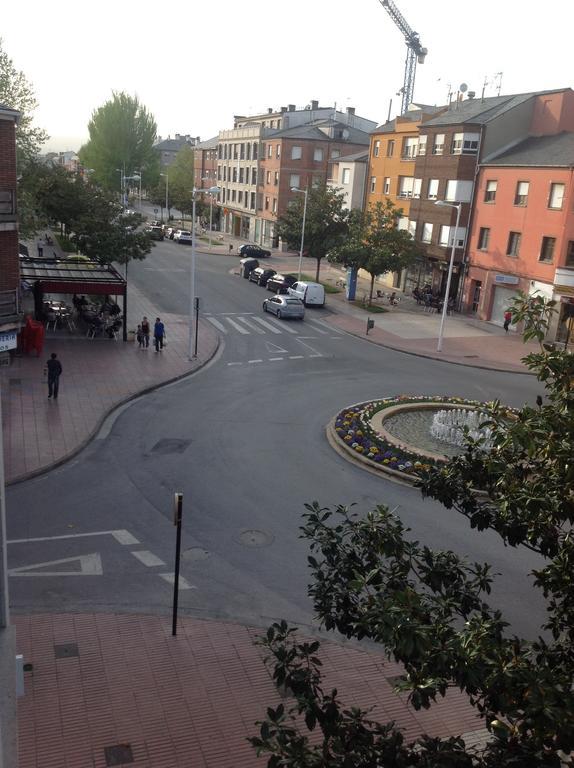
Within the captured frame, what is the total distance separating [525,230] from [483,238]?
3.90 metres

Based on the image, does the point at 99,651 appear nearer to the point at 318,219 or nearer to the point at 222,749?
the point at 222,749

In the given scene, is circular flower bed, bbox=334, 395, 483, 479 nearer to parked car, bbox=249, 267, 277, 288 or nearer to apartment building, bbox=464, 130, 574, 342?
apartment building, bbox=464, 130, 574, 342

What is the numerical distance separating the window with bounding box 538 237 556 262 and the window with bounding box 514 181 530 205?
2.81 meters

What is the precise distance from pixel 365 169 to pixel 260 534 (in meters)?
49.9

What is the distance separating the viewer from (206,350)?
30797 mm

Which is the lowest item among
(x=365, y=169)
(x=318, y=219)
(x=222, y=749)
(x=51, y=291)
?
(x=222, y=749)

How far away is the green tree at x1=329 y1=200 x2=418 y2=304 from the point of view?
138 feet

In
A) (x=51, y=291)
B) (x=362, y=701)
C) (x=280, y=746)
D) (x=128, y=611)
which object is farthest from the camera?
(x=51, y=291)

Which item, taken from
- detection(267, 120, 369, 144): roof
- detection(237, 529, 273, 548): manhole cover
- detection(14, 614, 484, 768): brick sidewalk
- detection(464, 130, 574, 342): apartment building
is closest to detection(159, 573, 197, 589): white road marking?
detection(14, 614, 484, 768): brick sidewalk

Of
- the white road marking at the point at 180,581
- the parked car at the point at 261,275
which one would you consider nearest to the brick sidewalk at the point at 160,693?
the white road marking at the point at 180,581

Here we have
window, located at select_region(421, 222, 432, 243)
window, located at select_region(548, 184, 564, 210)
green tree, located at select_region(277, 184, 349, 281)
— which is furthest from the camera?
green tree, located at select_region(277, 184, 349, 281)

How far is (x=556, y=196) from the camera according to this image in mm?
35906

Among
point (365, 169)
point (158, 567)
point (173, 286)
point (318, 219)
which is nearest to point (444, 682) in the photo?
point (158, 567)

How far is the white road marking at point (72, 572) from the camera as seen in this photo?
12500 millimetres
